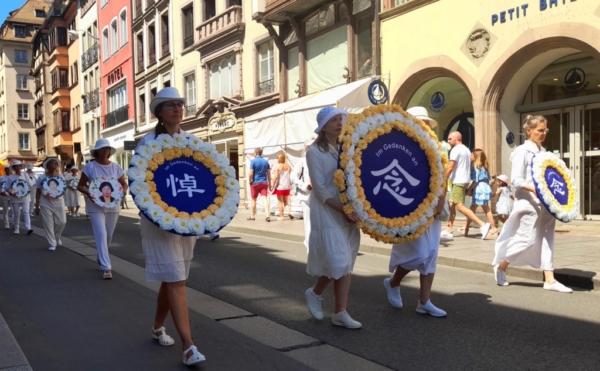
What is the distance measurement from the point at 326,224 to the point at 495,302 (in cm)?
226

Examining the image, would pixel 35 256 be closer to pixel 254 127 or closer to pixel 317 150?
pixel 317 150

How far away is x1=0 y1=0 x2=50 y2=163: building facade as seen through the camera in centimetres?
7225

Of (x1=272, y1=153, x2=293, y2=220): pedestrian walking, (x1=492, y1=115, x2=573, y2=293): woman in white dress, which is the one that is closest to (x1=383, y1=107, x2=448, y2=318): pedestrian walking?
(x1=492, y1=115, x2=573, y2=293): woman in white dress

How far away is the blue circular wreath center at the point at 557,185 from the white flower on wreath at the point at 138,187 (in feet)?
13.3

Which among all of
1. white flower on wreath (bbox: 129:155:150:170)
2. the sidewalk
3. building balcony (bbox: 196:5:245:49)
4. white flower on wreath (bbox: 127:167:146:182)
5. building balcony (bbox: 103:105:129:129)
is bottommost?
the sidewalk

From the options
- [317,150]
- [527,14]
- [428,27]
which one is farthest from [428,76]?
[317,150]

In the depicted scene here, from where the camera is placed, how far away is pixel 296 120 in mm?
16875

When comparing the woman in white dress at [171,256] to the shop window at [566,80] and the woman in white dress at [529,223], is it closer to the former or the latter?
the woman in white dress at [529,223]

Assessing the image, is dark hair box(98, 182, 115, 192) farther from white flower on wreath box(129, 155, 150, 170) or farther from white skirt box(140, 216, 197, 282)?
white flower on wreath box(129, 155, 150, 170)

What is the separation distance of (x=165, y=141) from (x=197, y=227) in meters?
0.62

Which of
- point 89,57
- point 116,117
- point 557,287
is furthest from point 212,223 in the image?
point 89,57

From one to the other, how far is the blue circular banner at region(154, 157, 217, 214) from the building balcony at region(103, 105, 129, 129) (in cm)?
3375

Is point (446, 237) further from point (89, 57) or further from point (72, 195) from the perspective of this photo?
point (89, 57)

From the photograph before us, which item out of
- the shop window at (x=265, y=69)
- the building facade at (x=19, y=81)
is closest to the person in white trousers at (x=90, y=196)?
the shop window at (x=265, y=69)
